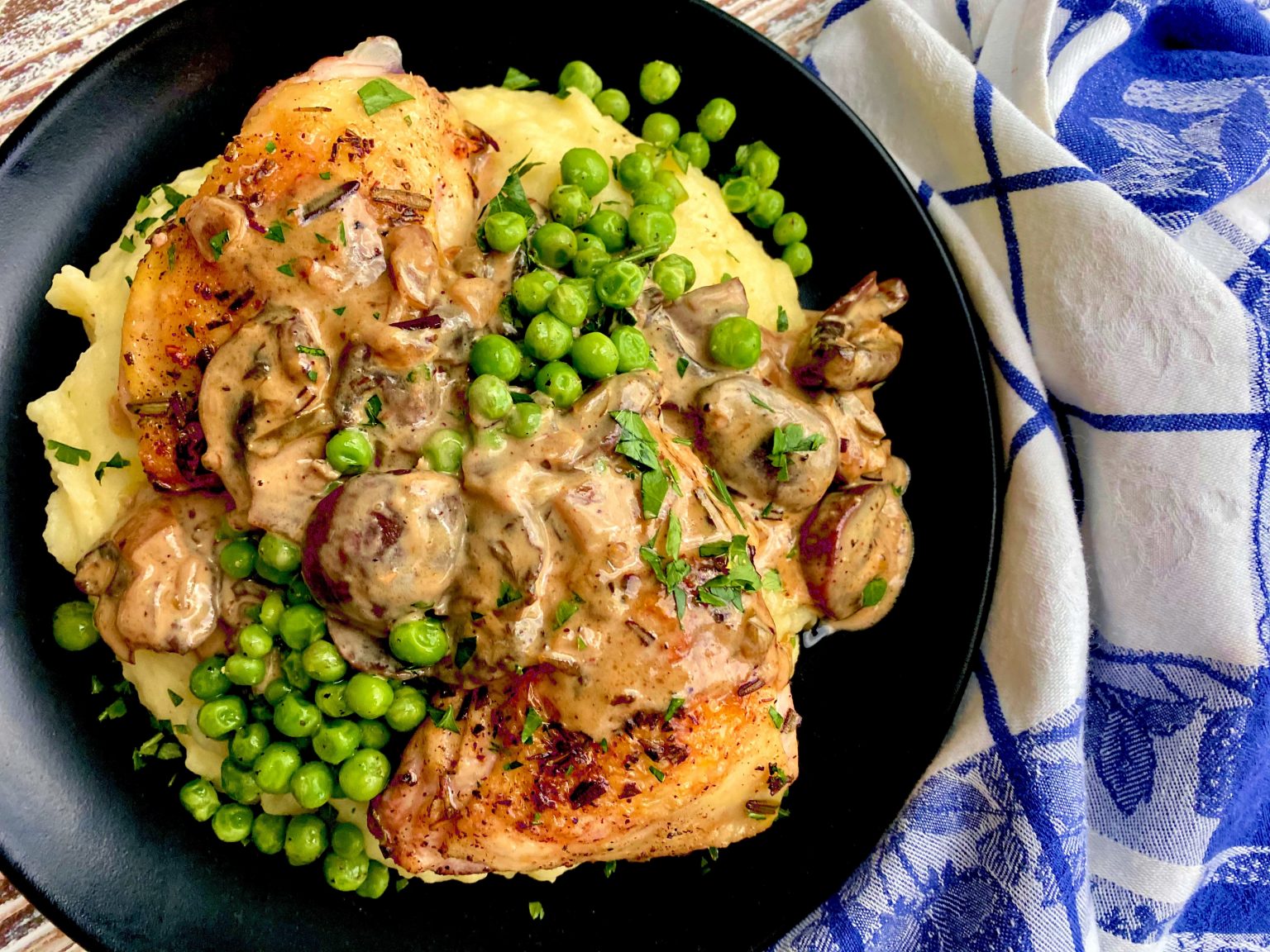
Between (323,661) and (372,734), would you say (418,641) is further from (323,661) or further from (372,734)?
(372,734)

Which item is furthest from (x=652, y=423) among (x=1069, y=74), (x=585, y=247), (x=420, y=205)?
(x=1069, y=74)

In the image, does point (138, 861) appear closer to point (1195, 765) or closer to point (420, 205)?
point (420, 205)

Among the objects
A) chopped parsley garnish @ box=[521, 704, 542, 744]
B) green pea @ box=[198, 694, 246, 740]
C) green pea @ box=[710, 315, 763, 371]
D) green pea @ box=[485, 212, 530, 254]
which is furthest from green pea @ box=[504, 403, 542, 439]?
green pea @ box=[198, 694, 246, 740]

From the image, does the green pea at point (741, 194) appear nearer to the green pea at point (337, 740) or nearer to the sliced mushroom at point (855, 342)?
the sliced mushroom at point (855, 342)

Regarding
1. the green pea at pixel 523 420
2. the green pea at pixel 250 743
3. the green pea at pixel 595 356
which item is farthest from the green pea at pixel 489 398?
the green pea at pixel 250 743

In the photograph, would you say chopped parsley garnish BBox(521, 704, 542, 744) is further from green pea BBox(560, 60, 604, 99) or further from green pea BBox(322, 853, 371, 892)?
green pea BBox(560, 60, 604, 99)
